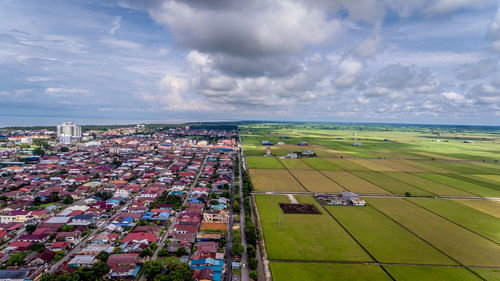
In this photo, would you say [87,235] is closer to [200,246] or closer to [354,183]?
[200,246]

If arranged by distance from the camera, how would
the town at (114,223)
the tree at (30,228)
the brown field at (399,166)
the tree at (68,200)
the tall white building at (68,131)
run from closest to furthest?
1. the town at (114,223)
2. the tree at (30,228)
3. the tree at (68,200)
4. the brown field at (399,166)
5. the tall white building at (68,131)

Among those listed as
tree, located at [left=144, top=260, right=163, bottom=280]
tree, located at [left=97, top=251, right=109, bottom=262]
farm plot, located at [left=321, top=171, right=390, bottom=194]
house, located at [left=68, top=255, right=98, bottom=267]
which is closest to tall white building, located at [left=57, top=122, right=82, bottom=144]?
house, located at [left=68, top=255, right=98, bottom=267]

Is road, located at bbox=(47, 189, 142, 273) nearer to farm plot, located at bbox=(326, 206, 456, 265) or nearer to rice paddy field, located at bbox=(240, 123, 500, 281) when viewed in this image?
rice paddy field, located at bbox=(240, 123, 500, 281)

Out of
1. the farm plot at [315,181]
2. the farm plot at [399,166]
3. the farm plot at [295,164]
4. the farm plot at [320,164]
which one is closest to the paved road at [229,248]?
the farm plot at [315,181]

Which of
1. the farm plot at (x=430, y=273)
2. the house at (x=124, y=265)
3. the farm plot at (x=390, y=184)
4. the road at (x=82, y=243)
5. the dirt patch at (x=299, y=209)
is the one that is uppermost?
the farm plot at (x=390, y=184)

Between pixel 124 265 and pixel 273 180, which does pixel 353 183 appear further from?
pixel 124 265

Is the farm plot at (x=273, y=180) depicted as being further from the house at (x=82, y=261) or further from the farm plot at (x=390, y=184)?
the house at (x=82, y=261)
